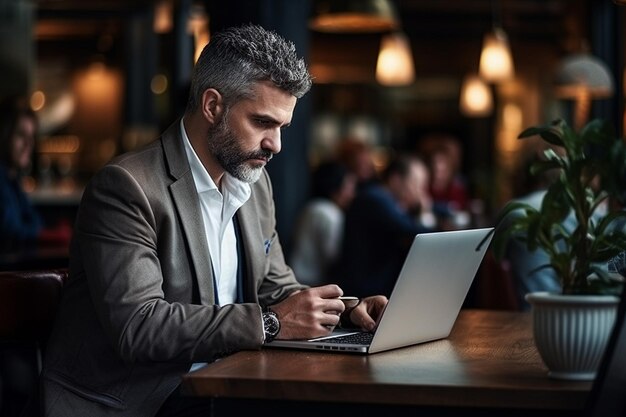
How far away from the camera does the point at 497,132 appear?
1569cm

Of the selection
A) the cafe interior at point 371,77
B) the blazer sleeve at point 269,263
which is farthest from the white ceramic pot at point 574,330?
the cafe interior at point 371,77

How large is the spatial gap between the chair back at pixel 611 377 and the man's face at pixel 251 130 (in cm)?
98

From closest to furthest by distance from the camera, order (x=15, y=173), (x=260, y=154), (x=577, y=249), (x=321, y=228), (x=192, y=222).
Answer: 1. (x=577, y=249)
2. (x=192, y=222)
3. (x=260, y=154)
4. (x=15, y=173)
5. (x=321, y=228)

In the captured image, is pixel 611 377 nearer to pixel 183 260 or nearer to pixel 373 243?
pixel 183 260

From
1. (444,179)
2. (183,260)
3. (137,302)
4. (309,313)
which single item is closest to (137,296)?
(137,302)

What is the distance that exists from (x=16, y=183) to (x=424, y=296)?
13.2 ft

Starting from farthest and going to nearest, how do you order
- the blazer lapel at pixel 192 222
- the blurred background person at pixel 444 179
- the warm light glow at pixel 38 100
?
the warm light glow at pixel 38 100
the blurred background person at pixel 444 179
the blazer lapel at pixel 192 222

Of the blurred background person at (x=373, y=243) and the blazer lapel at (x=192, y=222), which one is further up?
the blazer lapel at (x=192, y=222)

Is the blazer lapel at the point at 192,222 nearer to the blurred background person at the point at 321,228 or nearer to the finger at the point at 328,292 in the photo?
the finger at the point at 328,292

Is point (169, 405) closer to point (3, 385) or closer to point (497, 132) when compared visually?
point (3, 385)

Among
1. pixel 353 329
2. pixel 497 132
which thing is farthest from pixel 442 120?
pixel 353 329

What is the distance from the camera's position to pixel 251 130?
2504 millimetres

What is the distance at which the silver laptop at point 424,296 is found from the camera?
2.15m

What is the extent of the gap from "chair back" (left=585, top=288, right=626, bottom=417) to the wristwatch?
0.74 meters
